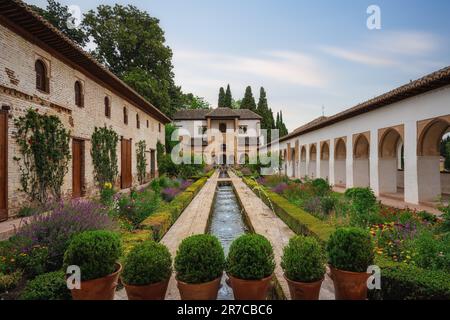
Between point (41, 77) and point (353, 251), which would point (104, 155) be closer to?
point (41, 77)

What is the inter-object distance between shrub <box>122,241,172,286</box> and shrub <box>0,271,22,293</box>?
1.70m

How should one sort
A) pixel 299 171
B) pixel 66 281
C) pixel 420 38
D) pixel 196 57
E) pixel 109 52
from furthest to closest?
pixel 109 52
pixel 299 171
pixel 196 57
pixel 420 38
pixel 66 281

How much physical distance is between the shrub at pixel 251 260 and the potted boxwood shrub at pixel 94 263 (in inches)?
55.8

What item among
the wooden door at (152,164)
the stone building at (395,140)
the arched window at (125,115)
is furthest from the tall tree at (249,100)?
the arched window at (125,115)

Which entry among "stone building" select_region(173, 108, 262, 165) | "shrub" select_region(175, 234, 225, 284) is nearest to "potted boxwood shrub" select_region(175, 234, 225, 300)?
"shrub" select_region(175, 234, 225, 284)

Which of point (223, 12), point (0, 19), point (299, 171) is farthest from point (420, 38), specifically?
point (299, 171)

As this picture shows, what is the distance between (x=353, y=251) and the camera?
3.29 m

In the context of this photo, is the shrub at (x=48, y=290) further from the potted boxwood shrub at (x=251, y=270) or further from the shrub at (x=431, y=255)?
the shrub at (x=431, y=255)

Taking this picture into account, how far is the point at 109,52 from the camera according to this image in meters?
26.0

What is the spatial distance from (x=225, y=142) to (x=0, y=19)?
3630 centimetres

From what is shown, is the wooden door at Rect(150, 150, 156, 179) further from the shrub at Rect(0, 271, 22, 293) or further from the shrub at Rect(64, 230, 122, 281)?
the shrub at Rect(64, 230, 122, 281)

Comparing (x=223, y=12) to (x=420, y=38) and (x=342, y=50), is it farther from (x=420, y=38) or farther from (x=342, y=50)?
(x=420, y=38)

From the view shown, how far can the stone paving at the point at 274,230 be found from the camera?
3871 millimetres

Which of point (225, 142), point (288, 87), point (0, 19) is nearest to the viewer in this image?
point (0, 19)
